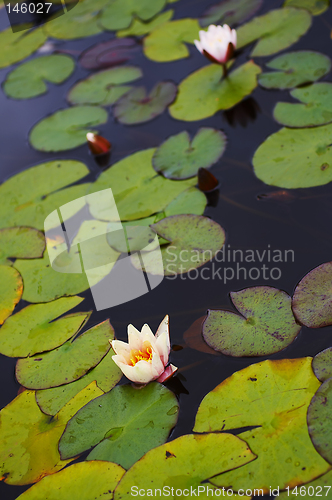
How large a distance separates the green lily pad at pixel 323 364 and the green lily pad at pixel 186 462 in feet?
1.33

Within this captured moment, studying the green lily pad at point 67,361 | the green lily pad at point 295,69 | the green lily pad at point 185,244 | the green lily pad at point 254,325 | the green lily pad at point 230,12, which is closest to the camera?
the green lily pad at point 254,325

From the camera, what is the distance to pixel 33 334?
1.97 metres

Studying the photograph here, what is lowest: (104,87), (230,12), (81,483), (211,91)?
(81,483)

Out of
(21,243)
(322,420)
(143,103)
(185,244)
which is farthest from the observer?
(143,103)

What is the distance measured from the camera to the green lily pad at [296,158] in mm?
2152

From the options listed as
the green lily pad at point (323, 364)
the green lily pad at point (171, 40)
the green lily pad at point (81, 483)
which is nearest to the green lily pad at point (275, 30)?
the green lily pad at point (171, 40)

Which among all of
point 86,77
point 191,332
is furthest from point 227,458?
point 86,77

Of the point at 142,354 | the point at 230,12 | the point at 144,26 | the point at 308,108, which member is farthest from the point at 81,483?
the point at 144,26

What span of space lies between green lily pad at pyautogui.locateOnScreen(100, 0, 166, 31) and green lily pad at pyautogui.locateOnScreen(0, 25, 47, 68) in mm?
708

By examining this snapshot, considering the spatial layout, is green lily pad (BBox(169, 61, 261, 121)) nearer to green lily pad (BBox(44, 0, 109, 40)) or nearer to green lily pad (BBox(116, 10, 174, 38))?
green lily pad (BBox(116, 10, 174, 38))

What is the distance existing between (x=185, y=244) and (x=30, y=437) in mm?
1167

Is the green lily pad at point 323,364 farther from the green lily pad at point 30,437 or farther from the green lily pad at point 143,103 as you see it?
the green lily pad at point 143,103

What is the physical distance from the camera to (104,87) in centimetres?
323

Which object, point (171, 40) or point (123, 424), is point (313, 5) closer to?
point (171, 40)
